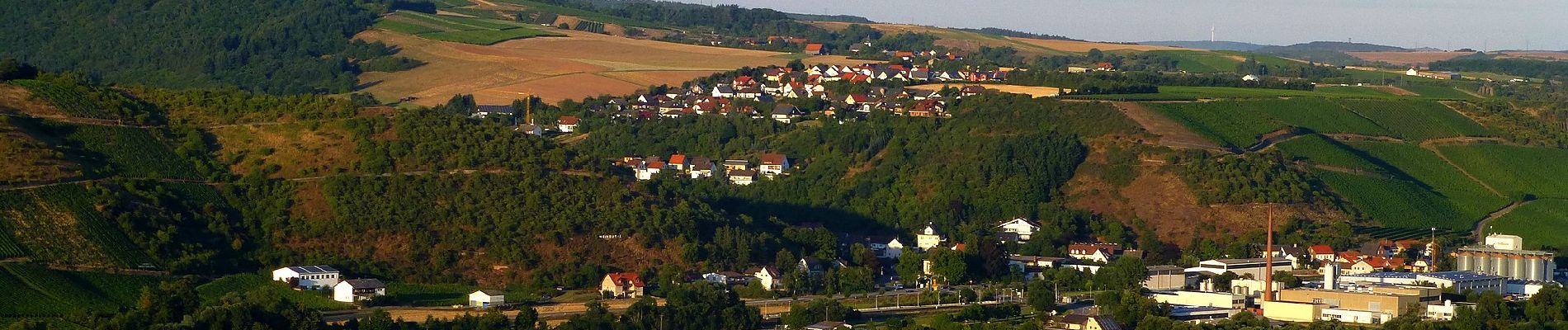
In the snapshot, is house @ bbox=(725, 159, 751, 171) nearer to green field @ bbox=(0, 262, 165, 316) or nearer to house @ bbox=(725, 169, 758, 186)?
house @ bbox=(725, 169, 758, 186)

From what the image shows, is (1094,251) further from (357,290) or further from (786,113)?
(357,290)

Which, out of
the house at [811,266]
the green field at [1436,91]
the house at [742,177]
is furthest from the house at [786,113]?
the green field at [1436,91]

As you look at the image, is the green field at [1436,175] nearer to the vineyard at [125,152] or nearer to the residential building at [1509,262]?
the residential building at [1509,262]

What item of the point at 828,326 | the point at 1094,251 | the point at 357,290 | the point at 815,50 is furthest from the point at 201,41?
the point at 828,326

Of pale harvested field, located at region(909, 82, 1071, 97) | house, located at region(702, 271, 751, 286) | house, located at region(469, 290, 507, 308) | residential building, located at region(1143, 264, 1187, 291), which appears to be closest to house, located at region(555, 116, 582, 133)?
pale harvested field, located at region(909, 82, 1071, 97)

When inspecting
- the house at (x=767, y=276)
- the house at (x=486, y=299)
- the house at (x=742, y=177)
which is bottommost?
the house at (x=767, y=276)
